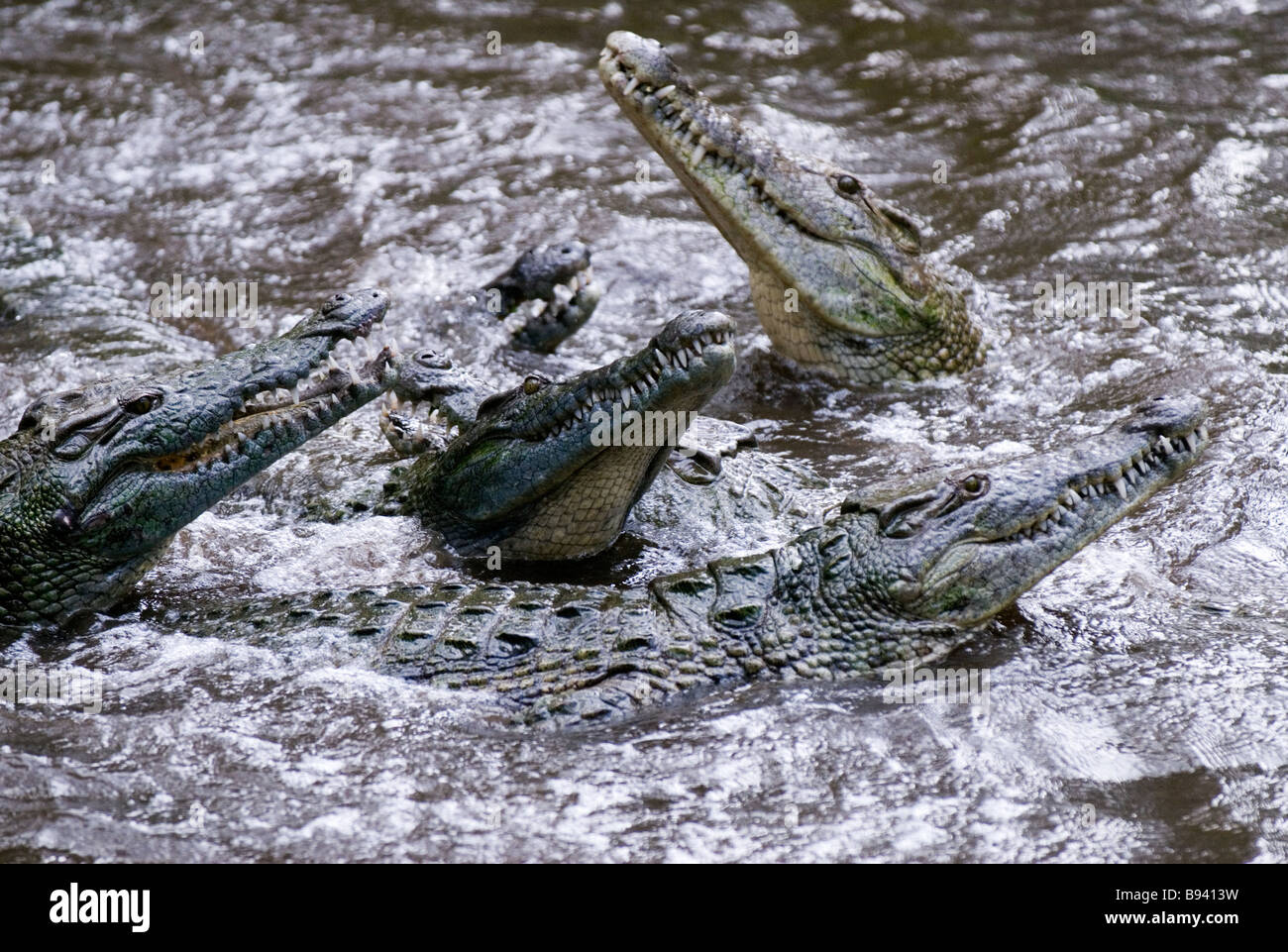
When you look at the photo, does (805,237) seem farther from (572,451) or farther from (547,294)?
(572,451)

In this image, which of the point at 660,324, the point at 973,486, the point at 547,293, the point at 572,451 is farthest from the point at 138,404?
the point at 660,324

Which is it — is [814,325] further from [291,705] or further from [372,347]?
[291,705]

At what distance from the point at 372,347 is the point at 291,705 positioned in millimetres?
3762

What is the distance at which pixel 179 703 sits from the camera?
184 inches

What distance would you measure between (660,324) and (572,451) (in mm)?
2971

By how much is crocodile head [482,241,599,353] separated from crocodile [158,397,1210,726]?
303cm

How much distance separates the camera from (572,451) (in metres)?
5.38

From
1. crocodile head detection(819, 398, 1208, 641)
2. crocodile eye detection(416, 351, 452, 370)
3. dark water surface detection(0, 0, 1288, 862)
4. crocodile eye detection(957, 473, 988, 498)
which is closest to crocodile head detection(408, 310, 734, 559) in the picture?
dark water surface detection(0, 0, 1288, 862)

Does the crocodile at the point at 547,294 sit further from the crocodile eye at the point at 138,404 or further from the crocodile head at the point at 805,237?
the crocodile eye at the point at 138,404

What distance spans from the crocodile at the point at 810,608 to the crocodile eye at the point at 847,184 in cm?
270

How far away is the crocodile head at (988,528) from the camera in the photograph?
478 centimetres

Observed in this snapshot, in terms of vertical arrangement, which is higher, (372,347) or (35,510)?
(35,510)

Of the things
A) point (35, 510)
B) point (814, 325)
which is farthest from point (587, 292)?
point (35, 510)
